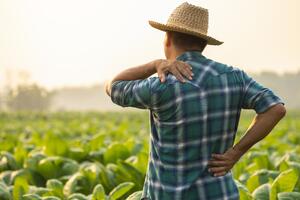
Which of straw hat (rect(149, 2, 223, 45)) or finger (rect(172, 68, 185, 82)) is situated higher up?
straw hat (rect(149, 2, 223, 45))

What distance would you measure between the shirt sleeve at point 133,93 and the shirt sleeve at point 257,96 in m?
0.44

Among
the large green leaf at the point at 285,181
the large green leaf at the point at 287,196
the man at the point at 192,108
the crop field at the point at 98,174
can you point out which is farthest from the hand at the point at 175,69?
the large green leaf at the point at 285,181

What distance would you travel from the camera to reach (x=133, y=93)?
2789mm

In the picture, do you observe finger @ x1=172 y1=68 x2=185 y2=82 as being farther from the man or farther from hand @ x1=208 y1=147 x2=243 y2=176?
hand @ x1=208 y1=147 x2=243 y2=176

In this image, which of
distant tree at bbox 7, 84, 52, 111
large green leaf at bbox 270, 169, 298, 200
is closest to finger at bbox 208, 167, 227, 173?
large green leaf at bbox 270, 169, 298, 200

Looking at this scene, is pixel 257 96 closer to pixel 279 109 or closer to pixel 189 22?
pixel 279 109

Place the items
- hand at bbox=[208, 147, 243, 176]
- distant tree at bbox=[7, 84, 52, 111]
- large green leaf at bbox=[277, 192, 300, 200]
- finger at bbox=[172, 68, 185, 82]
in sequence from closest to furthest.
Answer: finger at bbox=[172, 68, 185, 82]
hand at bbox=[208, 147, 243, 176]
large green leaf at bbox=[277, 192, 300, 200]
distant tree at bbox=[7, 84, 52, 111]

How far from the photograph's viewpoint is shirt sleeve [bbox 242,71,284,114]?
9.18 ft

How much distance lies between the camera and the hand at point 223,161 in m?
2.83

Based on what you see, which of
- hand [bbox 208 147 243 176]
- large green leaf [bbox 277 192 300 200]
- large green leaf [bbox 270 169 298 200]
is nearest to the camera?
hand [bbox 208 147 243 176]

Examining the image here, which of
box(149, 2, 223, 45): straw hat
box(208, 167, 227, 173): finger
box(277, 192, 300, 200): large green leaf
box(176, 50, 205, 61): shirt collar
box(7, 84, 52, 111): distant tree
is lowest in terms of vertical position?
box(7, 84, 52, 111): distant tree

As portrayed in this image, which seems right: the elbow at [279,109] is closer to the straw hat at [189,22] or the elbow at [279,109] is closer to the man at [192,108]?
the man at [192,108]

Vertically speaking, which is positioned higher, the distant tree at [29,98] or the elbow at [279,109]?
the elbow at [279,109]

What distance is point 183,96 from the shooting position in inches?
108
